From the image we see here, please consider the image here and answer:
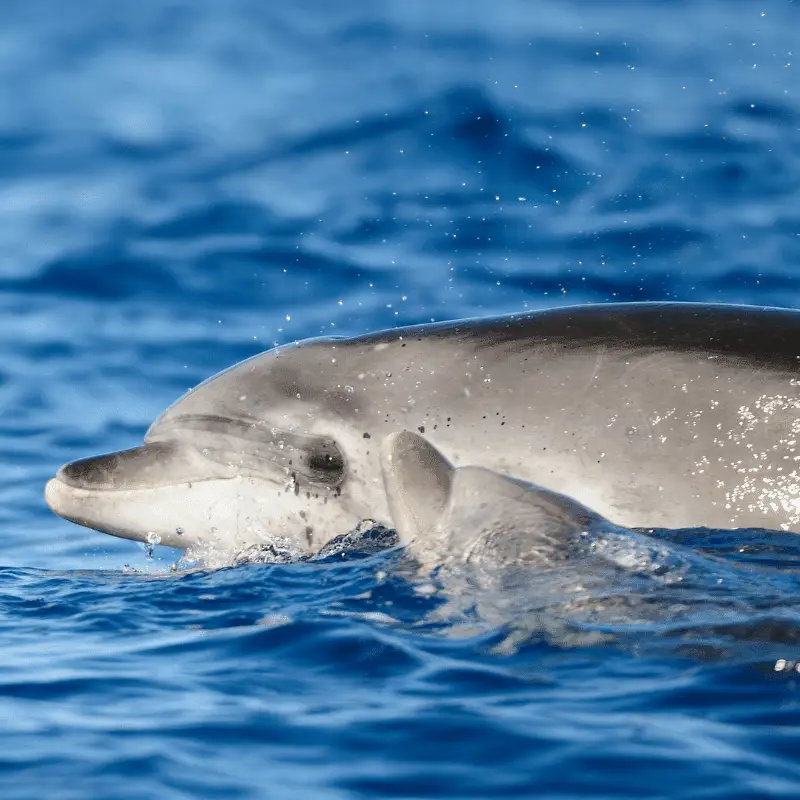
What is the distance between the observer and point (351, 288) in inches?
587

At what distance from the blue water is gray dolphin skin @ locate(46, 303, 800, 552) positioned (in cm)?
29

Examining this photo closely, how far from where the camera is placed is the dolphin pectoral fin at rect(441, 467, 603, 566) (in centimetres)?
645

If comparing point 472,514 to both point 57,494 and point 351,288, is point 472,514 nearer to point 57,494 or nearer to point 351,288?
point 57,494

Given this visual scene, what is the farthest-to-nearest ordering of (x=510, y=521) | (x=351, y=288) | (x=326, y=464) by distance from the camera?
(x=351, y=288), (x=326, y=464), (x=510, y=521)

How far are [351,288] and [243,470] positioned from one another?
7364mm

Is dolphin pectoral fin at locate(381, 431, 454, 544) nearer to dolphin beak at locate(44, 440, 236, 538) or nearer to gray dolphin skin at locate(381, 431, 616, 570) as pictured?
gray dolphin skin at locate(381, 431, 616, 570)

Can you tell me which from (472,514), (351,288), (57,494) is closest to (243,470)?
(57,494)

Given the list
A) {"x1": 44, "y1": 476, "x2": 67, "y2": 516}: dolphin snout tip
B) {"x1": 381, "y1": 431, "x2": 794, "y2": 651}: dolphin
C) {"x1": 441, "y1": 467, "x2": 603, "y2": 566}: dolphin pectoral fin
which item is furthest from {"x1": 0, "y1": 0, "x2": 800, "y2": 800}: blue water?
{"x1": 44, "y1": 476, "x2": 67, "y2": 516}: dolphin snout tip

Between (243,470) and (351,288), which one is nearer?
(243,470)

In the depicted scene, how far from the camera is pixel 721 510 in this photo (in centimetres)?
687

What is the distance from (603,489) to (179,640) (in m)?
2.12

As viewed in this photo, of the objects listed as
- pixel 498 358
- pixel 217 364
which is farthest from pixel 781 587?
pixel 217 364

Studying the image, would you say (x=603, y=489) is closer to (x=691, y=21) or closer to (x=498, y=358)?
(x=498, y=358)

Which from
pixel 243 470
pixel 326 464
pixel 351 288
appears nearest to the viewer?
pixel 326 464
